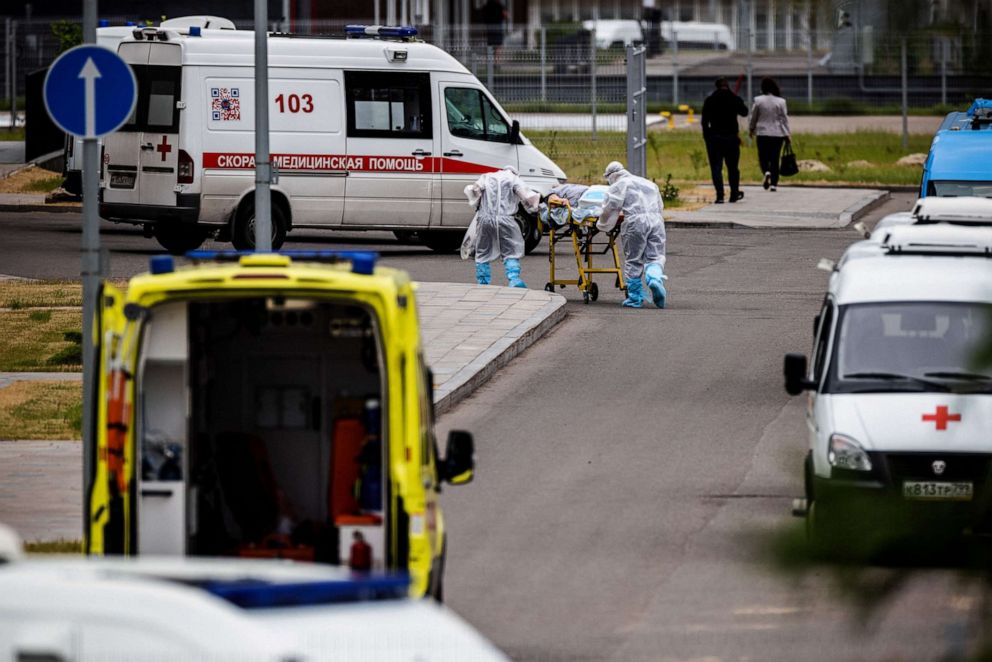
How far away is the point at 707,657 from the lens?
748cm

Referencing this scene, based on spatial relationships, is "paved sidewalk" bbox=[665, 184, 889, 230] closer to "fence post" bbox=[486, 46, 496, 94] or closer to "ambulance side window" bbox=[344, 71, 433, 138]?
"fence post" bbox=[486, 46, 496, 94]

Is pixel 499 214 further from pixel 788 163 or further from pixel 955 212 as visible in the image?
pixel 788 163

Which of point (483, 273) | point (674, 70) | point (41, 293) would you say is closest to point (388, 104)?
point (483, 273)

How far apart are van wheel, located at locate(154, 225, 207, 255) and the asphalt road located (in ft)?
4.43

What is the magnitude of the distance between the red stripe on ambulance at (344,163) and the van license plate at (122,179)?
1.07m

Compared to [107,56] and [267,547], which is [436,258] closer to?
[107,56]

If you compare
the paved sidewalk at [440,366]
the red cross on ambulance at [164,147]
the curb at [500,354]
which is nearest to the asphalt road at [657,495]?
the curb at [500,354]

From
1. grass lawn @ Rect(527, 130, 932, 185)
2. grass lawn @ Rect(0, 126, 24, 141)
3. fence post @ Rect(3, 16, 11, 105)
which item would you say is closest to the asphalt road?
grass lawn @ Rect(527, 130, 932, 185)

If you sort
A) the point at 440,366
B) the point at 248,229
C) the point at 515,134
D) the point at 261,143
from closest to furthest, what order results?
the point at 440,366, the point at 261,143, the point at 248,229, the point at 515,134

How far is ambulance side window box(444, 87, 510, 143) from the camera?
76.2 ft

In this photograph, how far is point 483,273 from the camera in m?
20.3

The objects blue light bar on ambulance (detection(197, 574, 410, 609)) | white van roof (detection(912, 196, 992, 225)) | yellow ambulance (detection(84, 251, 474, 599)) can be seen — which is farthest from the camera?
white van roof (detection(912, 196, 992, 225))

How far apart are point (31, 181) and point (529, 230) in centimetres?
1197

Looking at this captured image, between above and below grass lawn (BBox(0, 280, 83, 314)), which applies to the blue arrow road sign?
above
